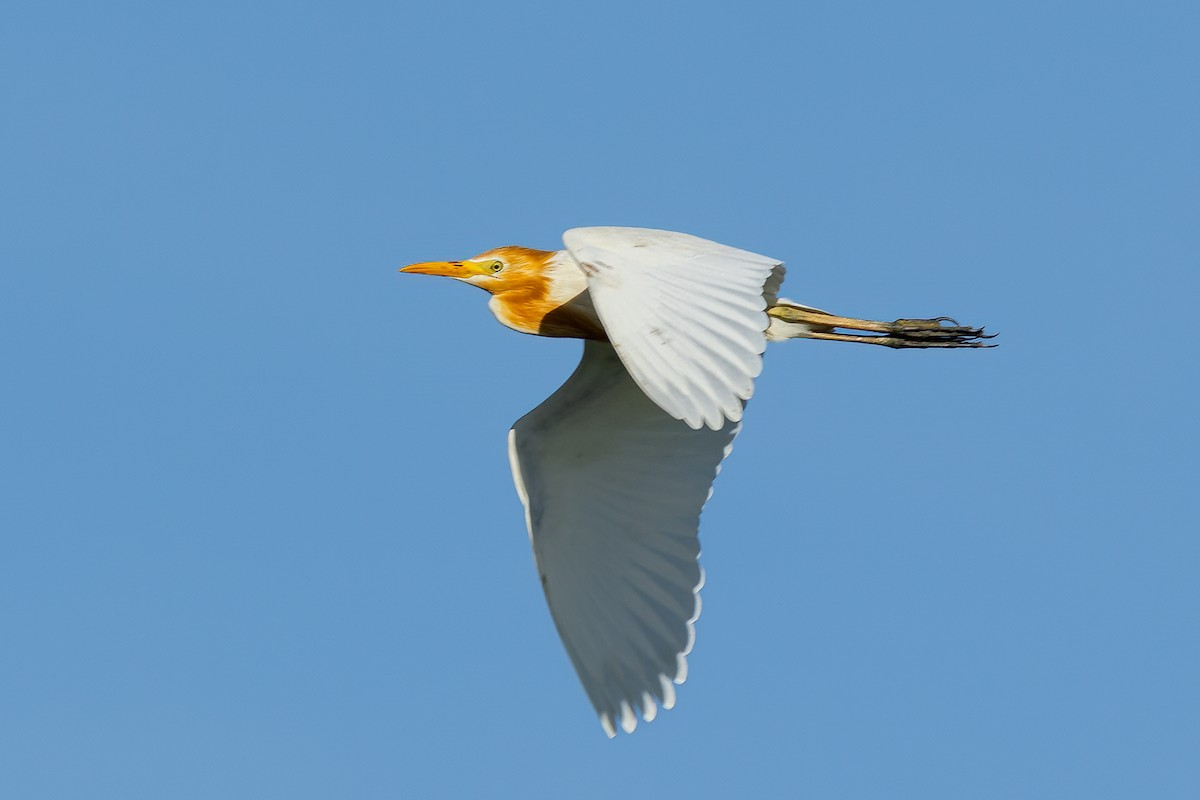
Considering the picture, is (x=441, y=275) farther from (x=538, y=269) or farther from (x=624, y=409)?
(x=624, y=409)

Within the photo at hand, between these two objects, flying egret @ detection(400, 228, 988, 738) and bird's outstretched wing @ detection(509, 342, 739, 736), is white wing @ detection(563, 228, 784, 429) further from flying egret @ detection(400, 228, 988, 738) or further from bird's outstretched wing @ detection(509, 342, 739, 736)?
bird's outstretched wing @ detection(509, 342, 739, 736)

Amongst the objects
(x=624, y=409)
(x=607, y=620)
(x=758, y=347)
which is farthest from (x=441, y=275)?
(x=758, y=347)

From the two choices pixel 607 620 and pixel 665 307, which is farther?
pixel 607 620

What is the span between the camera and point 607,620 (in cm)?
991

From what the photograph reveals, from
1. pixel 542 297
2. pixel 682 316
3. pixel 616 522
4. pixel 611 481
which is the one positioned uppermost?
pixel 542 297

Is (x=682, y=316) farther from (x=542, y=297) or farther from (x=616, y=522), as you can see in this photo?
(x=616, y=522)

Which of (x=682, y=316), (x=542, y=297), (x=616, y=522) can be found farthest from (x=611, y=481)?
(x=682, y=316)

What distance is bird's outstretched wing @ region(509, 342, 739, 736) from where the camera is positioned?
32.2 ft

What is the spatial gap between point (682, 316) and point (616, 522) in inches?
100

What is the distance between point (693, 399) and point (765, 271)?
3.28ft

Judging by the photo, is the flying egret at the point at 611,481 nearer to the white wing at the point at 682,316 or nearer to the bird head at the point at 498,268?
the bird head at the point at 498,268

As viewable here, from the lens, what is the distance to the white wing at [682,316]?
295 inches

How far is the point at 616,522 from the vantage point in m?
10.1

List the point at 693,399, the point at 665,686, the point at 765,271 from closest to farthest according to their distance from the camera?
the point at 693,399, the point at 765,271, the point at 665,686
